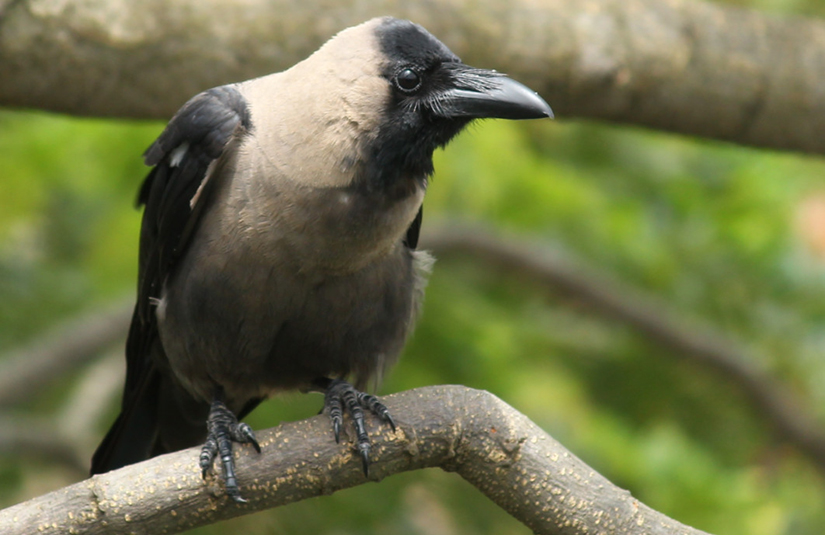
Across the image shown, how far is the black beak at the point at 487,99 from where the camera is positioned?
284 centimetres

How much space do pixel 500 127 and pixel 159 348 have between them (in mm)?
2253

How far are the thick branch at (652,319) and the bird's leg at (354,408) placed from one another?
2.16 metres

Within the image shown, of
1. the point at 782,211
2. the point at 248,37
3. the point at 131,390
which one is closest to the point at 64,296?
the point at 131,390

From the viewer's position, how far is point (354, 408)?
2824 millimetres

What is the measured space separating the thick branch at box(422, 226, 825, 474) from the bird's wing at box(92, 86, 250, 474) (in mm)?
1917

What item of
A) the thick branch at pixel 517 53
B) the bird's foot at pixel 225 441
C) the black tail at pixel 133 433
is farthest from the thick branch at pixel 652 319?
the bird's foot at pixel 225 441

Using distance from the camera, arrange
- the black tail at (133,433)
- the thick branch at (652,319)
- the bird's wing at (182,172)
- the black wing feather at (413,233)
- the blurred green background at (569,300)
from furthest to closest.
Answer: the thick branch at (652,319)
the blurred green background at (569,300)
the black tail at (133,433)
the black wing feather at (413,233)
the bird's wing at (182,172)

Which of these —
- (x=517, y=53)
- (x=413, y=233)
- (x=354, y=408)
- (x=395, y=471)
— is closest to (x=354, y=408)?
(x=354, y=408)

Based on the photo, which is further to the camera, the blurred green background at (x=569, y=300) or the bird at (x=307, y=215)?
the blurred green background at (x=569, y=300)

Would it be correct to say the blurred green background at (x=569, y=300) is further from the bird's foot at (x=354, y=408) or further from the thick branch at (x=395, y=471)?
the thick branch at (x=395, y=471)

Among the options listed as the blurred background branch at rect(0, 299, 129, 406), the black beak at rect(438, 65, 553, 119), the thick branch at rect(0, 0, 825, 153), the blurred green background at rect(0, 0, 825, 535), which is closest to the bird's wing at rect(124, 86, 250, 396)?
the thick branch at rect(0, 0, 825, 153)

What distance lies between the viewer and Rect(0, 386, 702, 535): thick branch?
2465 millimetres

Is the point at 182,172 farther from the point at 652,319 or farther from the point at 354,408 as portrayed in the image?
the point at 652,319

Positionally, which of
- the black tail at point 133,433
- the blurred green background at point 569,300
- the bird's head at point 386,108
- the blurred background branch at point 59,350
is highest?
the bird's head at point 386,108
